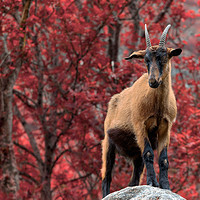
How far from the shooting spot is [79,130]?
342 inches

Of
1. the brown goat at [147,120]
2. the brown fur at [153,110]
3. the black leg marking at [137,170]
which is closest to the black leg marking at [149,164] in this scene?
the brown goat at [147,120]

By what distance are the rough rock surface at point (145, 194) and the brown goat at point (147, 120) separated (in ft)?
0.70

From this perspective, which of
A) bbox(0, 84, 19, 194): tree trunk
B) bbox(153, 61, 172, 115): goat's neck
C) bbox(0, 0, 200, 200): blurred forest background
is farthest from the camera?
bbox(0, 84, 19, 194): tree trunk

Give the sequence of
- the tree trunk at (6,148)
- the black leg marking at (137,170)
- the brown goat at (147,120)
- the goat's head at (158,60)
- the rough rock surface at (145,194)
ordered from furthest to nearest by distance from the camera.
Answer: the tree trunk at (6,148) → the black leg marking at (137,170) → the brown goat at (147,120) → the goat's head at (158,60) → the rough rock surface at (145,194)

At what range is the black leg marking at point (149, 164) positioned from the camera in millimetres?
4230

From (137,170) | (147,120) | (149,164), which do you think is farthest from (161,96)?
(137,170)

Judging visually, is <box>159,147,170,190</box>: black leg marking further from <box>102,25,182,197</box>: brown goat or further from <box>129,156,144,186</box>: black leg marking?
<box>129,156,144,186</box>: black leg marking

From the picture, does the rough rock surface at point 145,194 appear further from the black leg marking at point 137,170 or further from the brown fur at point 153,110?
the black leg marking at point 137,170

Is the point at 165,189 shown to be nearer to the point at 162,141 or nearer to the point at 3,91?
the point at 162,141

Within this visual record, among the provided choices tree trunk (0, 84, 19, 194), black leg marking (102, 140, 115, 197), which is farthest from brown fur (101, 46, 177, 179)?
tree trunk (0, 84, 19, 194)

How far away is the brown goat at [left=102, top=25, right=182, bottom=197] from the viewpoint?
416 cm

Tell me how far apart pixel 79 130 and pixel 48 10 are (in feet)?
10.5

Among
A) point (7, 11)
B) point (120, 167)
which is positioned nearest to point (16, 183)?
point (120, 167)

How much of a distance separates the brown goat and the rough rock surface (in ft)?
0.70
